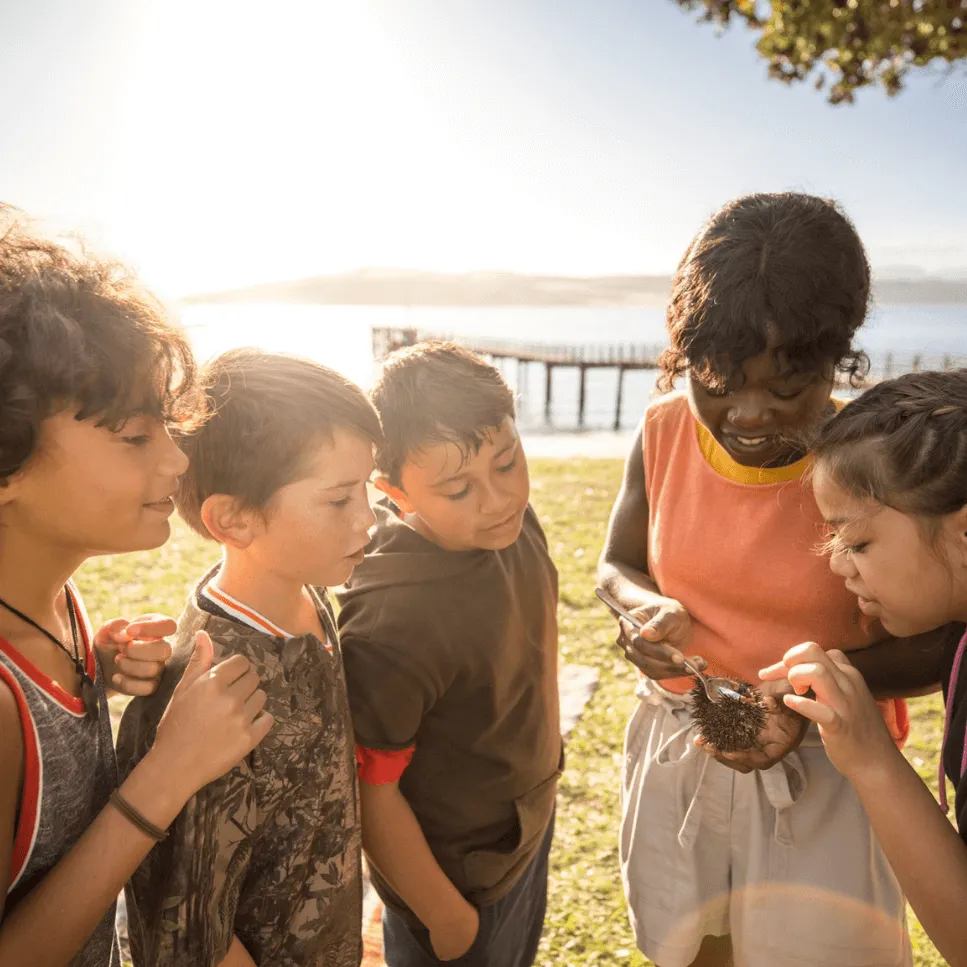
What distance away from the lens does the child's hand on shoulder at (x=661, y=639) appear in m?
1.98

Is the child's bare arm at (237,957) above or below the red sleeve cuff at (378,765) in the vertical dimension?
below

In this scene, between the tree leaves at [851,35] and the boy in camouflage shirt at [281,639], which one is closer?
the boy in camouflage shirt at [281,639]

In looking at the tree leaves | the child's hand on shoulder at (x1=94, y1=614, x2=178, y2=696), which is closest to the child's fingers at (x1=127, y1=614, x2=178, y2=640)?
the child's hand on shoulder at (x1=94, y1=614, x2=178, y2=696)

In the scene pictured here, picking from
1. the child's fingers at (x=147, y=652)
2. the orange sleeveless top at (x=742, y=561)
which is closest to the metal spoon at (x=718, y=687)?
the orange sleeveless top at (x=742, y=561)

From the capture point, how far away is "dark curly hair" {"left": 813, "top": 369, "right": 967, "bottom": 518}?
1.59m

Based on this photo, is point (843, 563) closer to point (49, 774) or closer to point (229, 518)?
point (229, 518)

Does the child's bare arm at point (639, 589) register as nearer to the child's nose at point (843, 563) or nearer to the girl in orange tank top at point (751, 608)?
the girl in orange tank top at point (751, 608)

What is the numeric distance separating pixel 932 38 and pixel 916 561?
42.7 feet

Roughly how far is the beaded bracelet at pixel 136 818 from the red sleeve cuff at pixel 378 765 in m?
0.55

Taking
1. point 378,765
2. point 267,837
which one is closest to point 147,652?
point 267,837

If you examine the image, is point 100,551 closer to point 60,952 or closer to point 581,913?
point 60,952

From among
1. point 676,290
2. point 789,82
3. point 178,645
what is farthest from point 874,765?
point 789,82

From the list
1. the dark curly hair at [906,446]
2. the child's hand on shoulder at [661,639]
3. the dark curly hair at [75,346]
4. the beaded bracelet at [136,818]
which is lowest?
the beaded bracelet at [136,818]

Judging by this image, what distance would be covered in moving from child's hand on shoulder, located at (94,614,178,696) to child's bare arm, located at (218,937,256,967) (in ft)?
1.72
